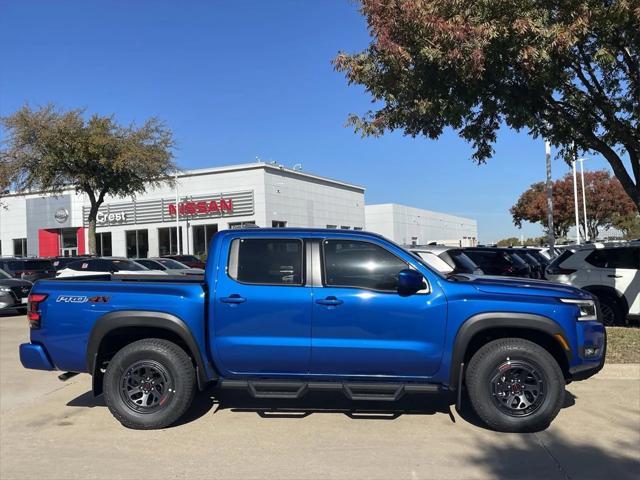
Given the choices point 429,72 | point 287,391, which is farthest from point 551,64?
point 287,391

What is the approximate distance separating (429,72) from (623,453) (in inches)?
222

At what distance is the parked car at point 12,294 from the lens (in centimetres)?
1520

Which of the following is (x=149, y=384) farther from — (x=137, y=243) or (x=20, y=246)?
(x=20, y=246)

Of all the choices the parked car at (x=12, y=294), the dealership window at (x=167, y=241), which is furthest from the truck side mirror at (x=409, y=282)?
the dealership window at (x=167, y=241)

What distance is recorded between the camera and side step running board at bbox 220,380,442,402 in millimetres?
5172

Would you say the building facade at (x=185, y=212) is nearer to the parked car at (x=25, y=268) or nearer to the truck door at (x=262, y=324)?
the parked car at (x=25, y=268)

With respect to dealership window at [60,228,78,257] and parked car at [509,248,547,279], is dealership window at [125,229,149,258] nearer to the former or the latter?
dealership window at [60,228,78,257]

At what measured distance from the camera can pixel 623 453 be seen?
4.77 m

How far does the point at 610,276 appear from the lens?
10211 mm

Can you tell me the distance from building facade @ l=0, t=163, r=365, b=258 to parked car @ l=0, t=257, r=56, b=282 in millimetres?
14851

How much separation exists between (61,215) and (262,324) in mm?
46063

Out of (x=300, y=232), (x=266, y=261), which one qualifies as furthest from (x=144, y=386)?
(x=300, y=232)

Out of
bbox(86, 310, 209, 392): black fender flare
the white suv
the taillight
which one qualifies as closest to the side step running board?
bbox(86, 310, 209, 392): black fender flare

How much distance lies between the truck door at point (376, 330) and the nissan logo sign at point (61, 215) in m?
45.9
